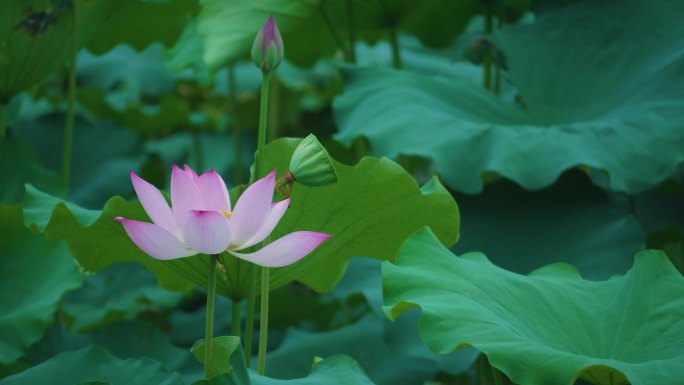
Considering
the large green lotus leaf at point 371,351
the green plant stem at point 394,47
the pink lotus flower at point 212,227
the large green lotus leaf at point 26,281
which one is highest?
the pink lotus flower at point 212,227

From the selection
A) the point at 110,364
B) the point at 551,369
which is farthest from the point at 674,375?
the point at 110,364

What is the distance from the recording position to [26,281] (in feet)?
4.99

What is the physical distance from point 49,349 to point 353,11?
34.5 inches

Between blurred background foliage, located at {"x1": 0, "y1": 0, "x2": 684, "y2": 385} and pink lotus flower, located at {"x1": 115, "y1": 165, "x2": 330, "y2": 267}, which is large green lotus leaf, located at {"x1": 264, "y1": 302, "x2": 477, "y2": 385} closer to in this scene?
blurred background foliage, located at {"x1": 0, "y1": 0, "x2": 684, "y2": 385}

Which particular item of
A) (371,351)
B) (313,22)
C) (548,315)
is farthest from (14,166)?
(548,315)

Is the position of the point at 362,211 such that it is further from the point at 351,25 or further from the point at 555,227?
the point at 351,25

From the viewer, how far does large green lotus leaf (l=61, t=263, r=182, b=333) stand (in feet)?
5.75

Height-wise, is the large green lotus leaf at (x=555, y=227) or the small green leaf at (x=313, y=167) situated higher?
the small green leaf at (x=313, y=167)

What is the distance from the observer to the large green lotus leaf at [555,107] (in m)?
1.44

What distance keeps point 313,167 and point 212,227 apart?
0.51ft

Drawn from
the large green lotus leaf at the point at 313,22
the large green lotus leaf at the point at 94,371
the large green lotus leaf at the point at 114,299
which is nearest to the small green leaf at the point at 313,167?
the large green lotus leaf at the point at 94,371

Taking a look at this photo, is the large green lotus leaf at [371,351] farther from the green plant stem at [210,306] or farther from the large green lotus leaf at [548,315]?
the green plant stem at [210,306]

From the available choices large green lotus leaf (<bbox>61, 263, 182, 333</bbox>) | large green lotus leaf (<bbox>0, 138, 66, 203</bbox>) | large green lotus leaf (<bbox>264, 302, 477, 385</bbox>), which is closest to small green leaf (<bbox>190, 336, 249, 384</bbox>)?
large green lotus leaf (<bbox>264, 302, 477, 385</bbox>)

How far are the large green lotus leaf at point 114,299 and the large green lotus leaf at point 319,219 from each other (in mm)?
522
